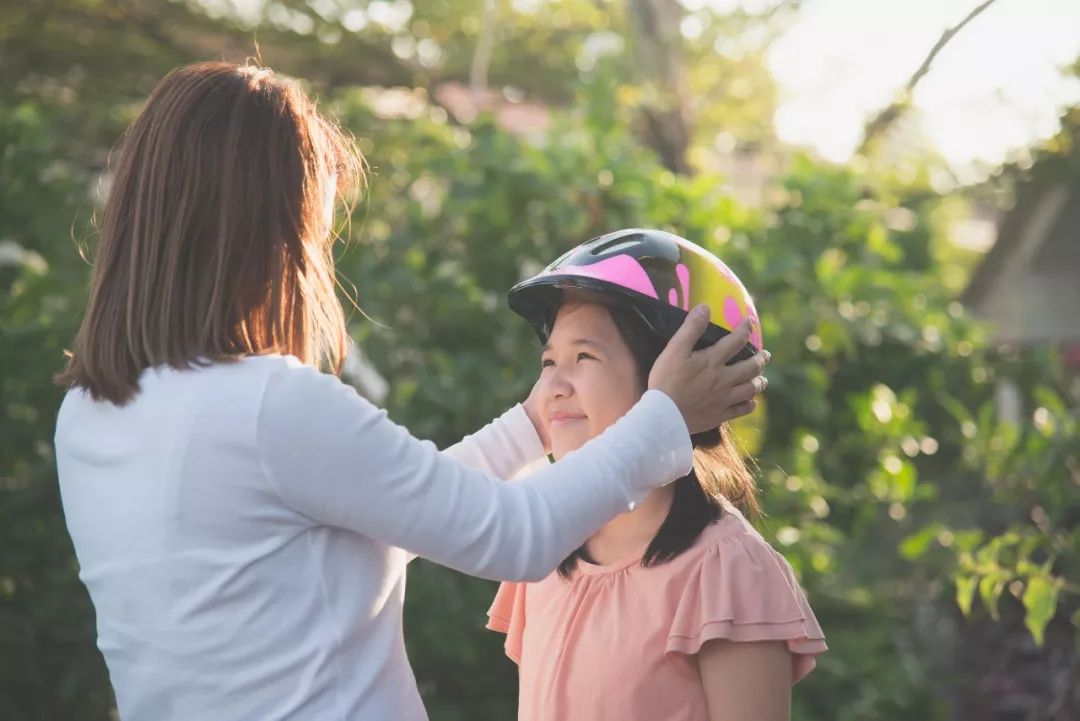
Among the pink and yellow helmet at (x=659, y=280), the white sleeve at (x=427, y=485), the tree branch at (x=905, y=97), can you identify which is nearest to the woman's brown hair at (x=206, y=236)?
the white sleeve at (x=427, y=485)

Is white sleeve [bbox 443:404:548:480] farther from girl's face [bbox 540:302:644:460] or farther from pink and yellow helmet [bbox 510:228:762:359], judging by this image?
→ pink and yellow helmet [bbox 510:228:762:359]

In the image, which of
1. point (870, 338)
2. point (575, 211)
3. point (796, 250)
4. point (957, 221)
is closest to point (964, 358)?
point (870, 338)

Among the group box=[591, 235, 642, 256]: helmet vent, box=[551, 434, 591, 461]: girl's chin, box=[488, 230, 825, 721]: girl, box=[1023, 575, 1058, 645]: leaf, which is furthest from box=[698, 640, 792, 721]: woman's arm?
box=[1023, 575, 1058, 645]: leaf

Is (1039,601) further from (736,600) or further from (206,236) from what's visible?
(206,236)

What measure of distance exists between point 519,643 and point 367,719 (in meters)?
0.68

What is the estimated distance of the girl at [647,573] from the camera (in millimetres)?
2023

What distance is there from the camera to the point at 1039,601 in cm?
275

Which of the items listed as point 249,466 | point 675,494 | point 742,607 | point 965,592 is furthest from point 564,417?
point 965,592

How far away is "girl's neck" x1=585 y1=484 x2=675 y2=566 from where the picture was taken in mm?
2268

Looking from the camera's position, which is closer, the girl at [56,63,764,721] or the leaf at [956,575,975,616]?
the girl at [56,63,764,721]

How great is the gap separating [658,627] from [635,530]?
0.24 meters

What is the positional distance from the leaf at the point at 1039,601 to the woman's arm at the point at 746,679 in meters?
0.92

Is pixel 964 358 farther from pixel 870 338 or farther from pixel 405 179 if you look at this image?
pixel 405 179

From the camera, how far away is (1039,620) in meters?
2.71
